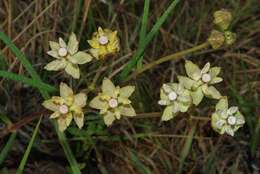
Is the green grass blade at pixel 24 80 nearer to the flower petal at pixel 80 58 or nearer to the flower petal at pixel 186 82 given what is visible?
the flower petal at pixel 80 58

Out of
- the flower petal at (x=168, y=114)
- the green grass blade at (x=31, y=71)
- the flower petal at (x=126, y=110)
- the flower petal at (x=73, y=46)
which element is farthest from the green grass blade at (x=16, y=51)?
the flower petal at (x=168, y=114)

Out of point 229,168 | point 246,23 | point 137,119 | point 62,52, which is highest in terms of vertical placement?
point 62,52

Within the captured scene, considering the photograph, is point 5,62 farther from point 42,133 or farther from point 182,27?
point 182,27

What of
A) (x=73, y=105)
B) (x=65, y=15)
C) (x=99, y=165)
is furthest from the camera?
(x=65, y=15)

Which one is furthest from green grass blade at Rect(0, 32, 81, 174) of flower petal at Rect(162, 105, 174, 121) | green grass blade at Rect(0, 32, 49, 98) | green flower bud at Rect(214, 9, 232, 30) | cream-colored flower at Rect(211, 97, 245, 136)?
green flower bud at Rect(214, 9, 232, 30)

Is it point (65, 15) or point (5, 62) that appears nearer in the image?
point (5, 62)

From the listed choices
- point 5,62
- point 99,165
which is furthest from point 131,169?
point 5,62

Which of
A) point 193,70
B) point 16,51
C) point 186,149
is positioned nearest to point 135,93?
point 186,149

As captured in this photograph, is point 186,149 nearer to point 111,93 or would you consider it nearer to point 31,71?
point 111,93
